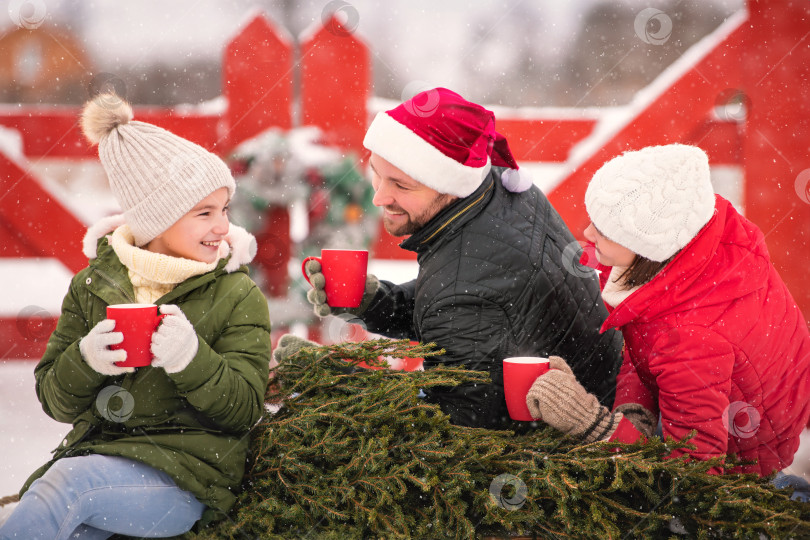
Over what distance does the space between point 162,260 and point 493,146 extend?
117cm

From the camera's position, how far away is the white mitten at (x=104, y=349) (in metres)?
1.60

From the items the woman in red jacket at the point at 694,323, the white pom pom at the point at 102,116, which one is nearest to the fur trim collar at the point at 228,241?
the white pom pom at the point at 102,116

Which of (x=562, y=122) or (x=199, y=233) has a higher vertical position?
(x=199, y=233)

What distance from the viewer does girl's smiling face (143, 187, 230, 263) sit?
195 cm

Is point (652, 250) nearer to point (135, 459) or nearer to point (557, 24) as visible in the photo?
point (135, 459)

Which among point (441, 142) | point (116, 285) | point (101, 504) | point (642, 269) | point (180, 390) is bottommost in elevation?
point (101, 504)

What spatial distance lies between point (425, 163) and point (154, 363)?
1.06 meters

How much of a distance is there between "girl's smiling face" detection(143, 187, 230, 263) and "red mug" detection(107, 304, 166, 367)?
36cm

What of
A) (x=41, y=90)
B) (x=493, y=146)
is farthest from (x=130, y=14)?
(x=493, y=146)

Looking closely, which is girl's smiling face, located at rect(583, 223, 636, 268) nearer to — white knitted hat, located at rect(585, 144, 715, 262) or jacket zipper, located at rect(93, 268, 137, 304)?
white knitted hat, located at rect(585, 144, 715, 262)

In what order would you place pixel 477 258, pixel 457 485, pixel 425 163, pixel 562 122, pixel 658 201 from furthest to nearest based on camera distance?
pixel 562 122, pixel 425 163, pixel 477 258, pixel 658 201, pixel 457 485

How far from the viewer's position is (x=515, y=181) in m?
2.40

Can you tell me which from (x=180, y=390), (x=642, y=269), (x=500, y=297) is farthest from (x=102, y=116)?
(x=642, y=269)

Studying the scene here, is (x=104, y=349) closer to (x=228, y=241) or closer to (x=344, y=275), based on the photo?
(x=228, y=241)
